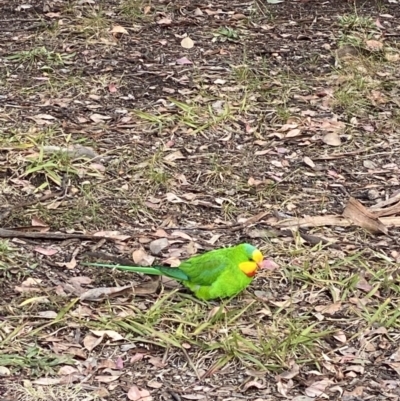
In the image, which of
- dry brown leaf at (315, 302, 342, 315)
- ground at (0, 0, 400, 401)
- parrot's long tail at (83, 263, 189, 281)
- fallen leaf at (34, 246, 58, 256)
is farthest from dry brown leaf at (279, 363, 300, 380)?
fallen leaf at (34, 246, 58, 256)

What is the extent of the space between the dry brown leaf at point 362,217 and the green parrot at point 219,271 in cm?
74

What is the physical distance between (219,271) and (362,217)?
2.96 ft

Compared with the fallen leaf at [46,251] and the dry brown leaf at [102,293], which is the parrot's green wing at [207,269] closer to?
the dry brown leaf at [102,293]

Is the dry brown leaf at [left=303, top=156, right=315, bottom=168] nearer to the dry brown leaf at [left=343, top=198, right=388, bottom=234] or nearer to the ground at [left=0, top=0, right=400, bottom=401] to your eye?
the ground at [left=0, top=0, right=400, bottom=401]

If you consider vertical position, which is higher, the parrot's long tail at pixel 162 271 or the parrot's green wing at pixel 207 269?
the parrot's green wing at pixel 207 269

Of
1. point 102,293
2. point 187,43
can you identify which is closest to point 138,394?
point 102,293

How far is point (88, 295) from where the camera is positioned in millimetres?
3064

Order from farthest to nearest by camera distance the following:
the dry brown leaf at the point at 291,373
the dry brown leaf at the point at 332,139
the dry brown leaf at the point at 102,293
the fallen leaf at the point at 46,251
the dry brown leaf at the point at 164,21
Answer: the dry brown leaf at the point at 164,21, the dry brown leaf at the point at 332,139, the fallen leaf at the point at 46,251, the dry brown leaf at the point at 102,293, the dry brown leaf at the point at 291,373

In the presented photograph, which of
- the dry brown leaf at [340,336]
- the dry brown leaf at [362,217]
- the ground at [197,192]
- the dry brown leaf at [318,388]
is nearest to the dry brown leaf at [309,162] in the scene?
the ground at [197,192]

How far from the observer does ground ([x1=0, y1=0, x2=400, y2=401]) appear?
282cm

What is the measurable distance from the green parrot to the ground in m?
0.07

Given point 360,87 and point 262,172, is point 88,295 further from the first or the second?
point 360,87

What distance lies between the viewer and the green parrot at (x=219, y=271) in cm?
301

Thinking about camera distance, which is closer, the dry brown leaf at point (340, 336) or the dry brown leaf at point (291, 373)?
the dry brown leaf at point (291, 373)
